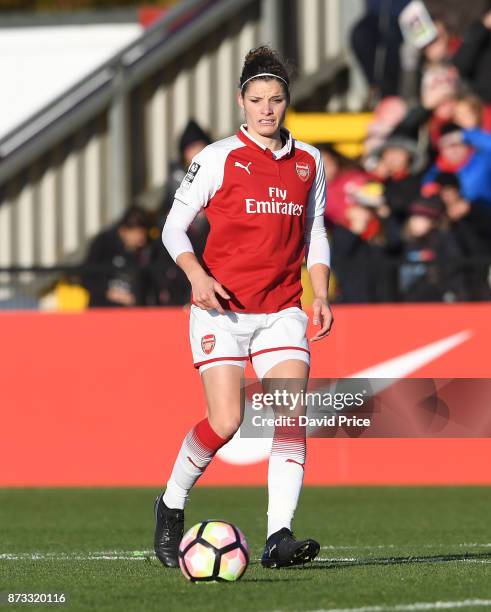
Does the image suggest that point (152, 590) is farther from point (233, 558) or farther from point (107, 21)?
point (107, 21)

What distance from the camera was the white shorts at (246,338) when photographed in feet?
26.0

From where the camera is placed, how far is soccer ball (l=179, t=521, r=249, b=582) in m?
7.43

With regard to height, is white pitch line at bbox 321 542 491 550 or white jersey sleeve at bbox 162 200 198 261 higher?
white jersey sleeve at bbox 162 200 198 261

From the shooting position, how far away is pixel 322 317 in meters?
7.92

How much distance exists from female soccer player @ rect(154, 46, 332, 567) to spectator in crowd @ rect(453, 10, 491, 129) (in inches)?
349

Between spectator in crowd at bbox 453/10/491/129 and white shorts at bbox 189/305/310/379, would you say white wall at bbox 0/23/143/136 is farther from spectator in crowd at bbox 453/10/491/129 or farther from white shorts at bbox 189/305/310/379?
white shorts at bbox 189/305/310/379

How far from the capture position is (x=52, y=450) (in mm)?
13766

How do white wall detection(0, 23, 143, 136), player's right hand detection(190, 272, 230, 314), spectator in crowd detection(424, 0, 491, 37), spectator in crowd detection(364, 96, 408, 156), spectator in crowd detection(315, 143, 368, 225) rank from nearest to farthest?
player's right hand detection(190, 272, 230, 314) → spectator in crowd detection(315, 143, 368, 225) → spectator in crowd detection(364, 96, 408, 156) → spectator in crowd detection(424, 0, 491, 37) → white wall detection(0, 23, 143, 136)

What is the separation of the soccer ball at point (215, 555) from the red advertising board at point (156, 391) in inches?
236

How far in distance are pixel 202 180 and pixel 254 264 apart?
447 millimetres

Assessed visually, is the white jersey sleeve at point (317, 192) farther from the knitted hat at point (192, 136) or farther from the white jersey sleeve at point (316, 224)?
the knitted hat at point (192, 136)

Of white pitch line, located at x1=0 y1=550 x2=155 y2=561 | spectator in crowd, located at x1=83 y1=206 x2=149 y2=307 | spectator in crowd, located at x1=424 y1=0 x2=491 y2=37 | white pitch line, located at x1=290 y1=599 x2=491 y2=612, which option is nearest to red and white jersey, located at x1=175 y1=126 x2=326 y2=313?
white pitch line, located at x1=0 y1=550 x2=155 y2=561

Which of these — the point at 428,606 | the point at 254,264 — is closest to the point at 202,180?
the point at 254,264

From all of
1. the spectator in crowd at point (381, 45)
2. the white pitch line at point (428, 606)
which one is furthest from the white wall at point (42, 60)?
the white pitch line at point (428, 606)
